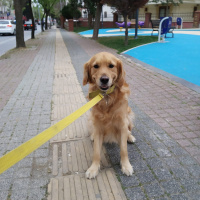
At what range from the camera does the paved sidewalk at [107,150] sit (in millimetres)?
2203

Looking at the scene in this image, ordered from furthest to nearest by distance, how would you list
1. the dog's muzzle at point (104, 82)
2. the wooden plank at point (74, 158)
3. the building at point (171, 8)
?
the building at point (171, 8)
the wooden plank at point (74, 158)
the dog's muzzle at point (104, 82)

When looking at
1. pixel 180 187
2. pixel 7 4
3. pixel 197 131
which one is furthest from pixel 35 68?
pixel 7 4

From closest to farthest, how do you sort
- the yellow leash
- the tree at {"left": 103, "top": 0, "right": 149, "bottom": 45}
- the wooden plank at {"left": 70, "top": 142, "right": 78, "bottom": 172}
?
1. the yellow leash
2. the wooden plank at {"left": 70, "top": 142, "right": 78, "bottom": 172}
3. the tree at {"left": 103, "top": 0, "right": 149, "bottom": 45}

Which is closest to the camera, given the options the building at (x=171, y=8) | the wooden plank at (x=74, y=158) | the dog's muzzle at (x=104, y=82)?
the dog's muzzle at (x=104, y=82)

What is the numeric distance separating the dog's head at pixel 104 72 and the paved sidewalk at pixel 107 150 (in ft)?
3.44

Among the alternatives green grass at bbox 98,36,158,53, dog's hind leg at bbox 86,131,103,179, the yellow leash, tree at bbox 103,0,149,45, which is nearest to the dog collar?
dog's hind leg at bbox 86,131,103,179

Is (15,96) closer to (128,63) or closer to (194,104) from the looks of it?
(194,104)

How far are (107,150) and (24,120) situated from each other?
1867 mm

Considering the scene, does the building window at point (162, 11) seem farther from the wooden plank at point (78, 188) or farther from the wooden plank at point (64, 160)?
the wooden plank at point (78, 188)

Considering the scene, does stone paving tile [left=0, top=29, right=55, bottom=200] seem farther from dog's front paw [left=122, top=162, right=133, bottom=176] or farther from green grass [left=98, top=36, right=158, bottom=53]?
green grass [left=98, top=36, right=158, bottom=53]

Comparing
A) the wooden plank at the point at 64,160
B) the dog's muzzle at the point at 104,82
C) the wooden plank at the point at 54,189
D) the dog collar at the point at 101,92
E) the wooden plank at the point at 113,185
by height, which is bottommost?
the wooden plank at the point at 54,189

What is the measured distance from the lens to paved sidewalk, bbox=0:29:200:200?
2.20m

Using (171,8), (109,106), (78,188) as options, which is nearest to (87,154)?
A: (78,188)

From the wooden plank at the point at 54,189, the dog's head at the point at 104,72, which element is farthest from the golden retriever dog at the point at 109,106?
the wooden plank at the point at 54,189
